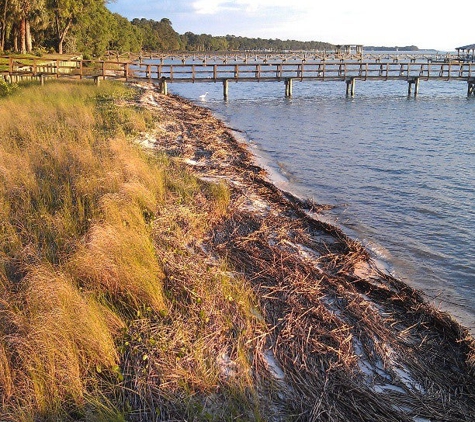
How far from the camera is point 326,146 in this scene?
17891 mm

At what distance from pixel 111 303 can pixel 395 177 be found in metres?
10.7

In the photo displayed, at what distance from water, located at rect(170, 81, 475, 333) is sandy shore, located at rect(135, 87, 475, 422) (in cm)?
81

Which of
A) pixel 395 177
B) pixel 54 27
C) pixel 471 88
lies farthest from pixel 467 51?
pixel 395 177

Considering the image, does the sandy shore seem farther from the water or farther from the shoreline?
the water

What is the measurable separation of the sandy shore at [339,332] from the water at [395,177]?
2.67ft

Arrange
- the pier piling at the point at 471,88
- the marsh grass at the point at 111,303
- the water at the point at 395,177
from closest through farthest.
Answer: the marsh grass at the point at 111,303 < the water at the point at 395,177 < the pier piling at the point at 471,88

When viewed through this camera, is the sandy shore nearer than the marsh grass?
No

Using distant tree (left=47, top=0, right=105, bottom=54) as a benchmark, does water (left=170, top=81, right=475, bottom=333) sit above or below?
below

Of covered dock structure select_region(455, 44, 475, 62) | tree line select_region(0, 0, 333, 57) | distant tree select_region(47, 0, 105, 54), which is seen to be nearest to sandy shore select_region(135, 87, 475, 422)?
tree line select_region(0, 0, 333, 57)

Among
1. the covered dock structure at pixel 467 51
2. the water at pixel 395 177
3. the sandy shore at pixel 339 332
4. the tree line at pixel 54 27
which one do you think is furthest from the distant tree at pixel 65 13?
the covered dock structure at pixel 467 51

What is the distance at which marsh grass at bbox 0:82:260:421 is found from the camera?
3.39 meters

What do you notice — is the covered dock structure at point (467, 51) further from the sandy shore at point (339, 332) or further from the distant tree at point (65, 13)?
the sandy shore at point (339, 332)

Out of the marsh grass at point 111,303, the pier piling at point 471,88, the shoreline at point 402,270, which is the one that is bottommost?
the shoreline at point 402,270

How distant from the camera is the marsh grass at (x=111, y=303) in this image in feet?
11.1
